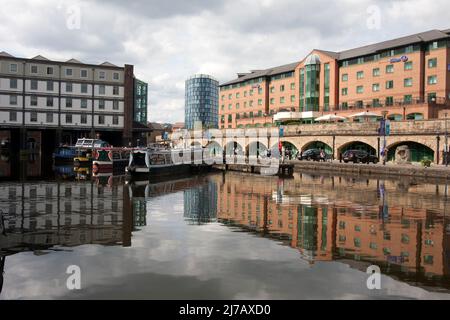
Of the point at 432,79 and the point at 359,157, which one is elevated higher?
the point at 432,79

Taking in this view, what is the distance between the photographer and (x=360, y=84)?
6353 centimetres

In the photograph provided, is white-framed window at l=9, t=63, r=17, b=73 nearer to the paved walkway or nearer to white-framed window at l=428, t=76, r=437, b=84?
the paved walkway

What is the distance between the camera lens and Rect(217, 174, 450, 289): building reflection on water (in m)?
10.9

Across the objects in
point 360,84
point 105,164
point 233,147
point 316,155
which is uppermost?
point 360,84

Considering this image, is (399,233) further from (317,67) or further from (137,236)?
(317,67)

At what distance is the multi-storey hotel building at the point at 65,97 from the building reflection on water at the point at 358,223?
46433 mm

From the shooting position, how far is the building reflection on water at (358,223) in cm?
1090

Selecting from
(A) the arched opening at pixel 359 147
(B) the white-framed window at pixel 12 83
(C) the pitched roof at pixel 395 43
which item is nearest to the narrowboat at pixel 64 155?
(B) the white-framed window at pixel 12 83

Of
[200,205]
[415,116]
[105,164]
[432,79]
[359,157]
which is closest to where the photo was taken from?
[200,205]

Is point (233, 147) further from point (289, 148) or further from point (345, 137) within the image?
point (345, 137)

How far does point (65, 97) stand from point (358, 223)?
60.7 metres

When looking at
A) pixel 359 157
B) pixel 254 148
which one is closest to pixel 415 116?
pixel 359 157

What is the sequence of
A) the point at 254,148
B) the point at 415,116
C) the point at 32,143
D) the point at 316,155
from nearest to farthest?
the point at 415,116, the point at 316,155, the point at 254,148, the point at 32,143
